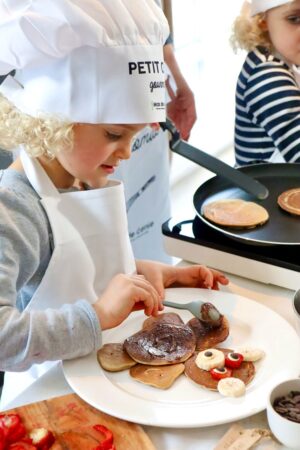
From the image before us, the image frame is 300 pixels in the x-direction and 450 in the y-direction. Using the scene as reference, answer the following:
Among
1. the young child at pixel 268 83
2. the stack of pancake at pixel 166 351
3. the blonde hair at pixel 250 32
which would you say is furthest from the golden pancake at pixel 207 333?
the blonde hair at pixel 250 32

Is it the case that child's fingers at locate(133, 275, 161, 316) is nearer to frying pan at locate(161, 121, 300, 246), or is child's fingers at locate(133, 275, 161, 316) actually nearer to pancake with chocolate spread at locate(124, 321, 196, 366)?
pancake with chocolate spread at locate(124, 321, 196, 366)

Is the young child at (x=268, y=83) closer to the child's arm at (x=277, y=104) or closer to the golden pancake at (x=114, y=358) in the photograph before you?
the child's arm at (x=277, y=104)

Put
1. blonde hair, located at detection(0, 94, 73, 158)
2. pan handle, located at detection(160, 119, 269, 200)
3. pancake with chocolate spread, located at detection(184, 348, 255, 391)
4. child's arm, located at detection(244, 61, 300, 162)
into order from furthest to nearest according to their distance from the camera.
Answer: child's arm, located at detection(244, 61, 300, 162) < pan handle, located at detection(160, 119, 269, 200) < blonde hair, located at detection(0, 94, 73, 158) < pancake with chocolate spread, located at detection(184, 348, 255, 391)

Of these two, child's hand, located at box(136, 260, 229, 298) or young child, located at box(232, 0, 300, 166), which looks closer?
child's hand, located at box(136, 260, 229, 298)

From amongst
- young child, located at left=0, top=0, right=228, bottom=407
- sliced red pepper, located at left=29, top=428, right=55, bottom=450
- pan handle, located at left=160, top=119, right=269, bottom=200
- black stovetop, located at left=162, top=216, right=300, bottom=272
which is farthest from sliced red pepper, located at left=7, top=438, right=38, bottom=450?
pan handle, located at left=160, top=119, right=269, bottom=200

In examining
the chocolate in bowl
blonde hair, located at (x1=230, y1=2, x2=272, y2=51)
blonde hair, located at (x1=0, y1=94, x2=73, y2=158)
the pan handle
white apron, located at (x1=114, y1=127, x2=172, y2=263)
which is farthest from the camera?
white apron, located at (x1=114, y1=127, x2=172, y2=263)

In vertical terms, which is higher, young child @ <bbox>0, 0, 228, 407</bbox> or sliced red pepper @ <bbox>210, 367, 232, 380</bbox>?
young child @ <bbox>0, 0, 228, 407</bbox>

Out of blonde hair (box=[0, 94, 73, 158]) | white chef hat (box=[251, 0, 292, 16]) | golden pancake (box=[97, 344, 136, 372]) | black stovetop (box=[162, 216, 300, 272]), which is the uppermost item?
white chef hat (box=[251, 0, 292, 16])

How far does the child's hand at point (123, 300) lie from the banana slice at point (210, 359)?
120mm

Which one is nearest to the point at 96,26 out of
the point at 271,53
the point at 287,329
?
the point at 287,329

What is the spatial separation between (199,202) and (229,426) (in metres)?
0.55

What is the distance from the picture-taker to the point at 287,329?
816 mm

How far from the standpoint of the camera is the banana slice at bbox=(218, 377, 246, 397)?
69 cm

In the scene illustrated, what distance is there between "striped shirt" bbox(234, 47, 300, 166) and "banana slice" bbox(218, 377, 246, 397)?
75cm
